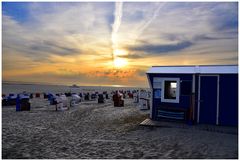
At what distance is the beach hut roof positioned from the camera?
1283 centimetres

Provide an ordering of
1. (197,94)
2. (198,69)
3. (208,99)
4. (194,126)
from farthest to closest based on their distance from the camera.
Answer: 1. (198,69)
2. (197,94)
3. (208,99)
4. (194,126)

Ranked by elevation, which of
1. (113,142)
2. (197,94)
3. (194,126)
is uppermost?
(197,94)

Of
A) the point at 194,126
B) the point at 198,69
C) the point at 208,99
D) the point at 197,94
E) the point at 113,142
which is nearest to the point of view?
the point at 113,142

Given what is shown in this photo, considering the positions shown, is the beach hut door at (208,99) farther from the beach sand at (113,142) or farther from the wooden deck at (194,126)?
the beach sand at (113,142)

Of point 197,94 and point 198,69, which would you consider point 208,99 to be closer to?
point 197,94

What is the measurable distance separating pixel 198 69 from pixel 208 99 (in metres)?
1.71

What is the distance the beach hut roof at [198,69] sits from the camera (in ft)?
42.1

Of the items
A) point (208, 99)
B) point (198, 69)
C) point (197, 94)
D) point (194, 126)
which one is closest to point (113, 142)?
point (194, 126)

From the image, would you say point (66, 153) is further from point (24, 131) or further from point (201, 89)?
point (201, 89)

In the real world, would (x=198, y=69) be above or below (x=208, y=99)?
above

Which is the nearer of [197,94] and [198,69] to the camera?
[197,94]

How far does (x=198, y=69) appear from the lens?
13602 millimetres

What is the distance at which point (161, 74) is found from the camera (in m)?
14.0

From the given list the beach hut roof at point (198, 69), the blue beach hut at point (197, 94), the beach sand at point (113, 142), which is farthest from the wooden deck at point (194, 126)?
the beach hut roof at point (198, 69)
